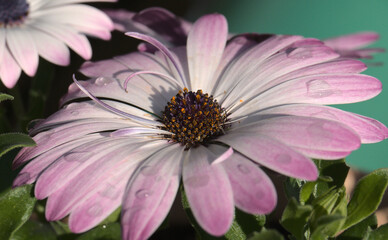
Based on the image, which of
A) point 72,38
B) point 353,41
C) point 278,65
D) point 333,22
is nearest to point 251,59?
point 278,65

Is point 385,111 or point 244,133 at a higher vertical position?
point 244,133

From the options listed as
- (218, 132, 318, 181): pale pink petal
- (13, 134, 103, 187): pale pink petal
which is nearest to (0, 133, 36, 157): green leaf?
(13, 134, 103, 187): pale pink petal

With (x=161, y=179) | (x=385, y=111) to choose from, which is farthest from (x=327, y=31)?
(x=161, y=179)

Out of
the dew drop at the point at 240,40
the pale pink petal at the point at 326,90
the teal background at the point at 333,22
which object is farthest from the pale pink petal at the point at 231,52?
the teal background at the point at 333,22

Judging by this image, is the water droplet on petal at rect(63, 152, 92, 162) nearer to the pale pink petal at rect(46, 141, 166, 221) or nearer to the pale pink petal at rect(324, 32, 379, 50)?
the pale pink petal at rect(46, 141, 166, 221)

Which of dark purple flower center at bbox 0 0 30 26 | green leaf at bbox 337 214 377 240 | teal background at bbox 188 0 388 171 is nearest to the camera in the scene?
green leaf at bbox 337 214 377 240

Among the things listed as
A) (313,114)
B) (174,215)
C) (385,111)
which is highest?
(313,114)

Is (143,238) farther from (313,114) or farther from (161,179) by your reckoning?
(313,114)

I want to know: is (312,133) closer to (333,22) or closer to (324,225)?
(324,225)
